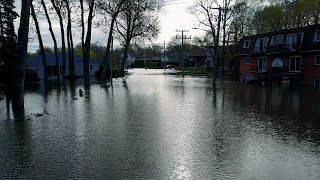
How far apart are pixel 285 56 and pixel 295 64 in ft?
5.43

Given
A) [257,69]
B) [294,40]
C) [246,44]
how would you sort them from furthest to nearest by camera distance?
[246,44] → [257,69] → [294,40]

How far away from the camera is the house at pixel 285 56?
Result: 3638 centimetres

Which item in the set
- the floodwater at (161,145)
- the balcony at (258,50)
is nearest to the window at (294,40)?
the balcony at (258,50)

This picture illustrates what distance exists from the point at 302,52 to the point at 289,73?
9.74 feet

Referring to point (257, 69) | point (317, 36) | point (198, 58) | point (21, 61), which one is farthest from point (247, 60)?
point (198, 58)

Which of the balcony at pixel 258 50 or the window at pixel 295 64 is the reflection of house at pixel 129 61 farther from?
the window at pixel 295 64

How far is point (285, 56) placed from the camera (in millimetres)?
40562

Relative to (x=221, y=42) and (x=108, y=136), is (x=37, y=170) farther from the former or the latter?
(x=221, y=42)

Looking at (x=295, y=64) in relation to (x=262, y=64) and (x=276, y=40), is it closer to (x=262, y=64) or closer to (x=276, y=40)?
(x=276, y=40)

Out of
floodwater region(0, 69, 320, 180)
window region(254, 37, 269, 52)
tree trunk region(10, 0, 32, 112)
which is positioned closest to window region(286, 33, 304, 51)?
window region(254, 37, 269, 52)

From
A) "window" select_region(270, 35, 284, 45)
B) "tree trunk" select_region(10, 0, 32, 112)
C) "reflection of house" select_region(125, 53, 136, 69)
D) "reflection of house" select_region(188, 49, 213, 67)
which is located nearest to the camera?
"tree trunk" select_region(10, 0, 32, 112)

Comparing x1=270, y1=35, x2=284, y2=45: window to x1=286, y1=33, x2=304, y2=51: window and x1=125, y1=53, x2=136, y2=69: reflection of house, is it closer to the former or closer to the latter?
x1=286, y1=33, x2=304, y2=51: window

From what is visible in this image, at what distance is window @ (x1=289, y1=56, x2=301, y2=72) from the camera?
127ft

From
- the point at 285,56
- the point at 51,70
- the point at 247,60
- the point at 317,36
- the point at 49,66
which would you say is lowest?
the point at 51,70
